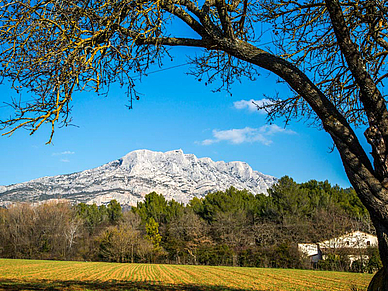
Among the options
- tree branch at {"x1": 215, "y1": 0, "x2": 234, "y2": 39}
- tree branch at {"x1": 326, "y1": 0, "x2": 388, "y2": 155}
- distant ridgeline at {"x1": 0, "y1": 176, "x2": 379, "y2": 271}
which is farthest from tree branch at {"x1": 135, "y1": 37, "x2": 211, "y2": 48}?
distant ridgeline at {"x1": 0, "y1": 176, "x2": 379, "y2": 271}

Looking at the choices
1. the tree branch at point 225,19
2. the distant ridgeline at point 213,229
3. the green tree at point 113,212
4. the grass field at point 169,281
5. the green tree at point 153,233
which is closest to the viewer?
the tree branch at point 225,19

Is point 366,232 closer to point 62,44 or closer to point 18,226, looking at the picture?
point 62,44

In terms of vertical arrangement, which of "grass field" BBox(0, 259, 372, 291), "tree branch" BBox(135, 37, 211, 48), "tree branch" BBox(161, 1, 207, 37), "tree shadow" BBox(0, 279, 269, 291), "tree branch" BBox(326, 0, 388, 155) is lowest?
"grass field" BBox(0, 259, 372, 291)

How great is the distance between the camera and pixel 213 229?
41438 millimetres

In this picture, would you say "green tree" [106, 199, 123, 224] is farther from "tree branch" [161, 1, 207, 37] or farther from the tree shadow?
"tree branch" [161, 1, 207, 37]

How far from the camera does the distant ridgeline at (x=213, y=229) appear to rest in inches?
1401

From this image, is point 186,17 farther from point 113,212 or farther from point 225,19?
point 113,212

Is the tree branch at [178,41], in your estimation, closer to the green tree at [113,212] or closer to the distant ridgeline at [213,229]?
the distant ridgeline at [213,229]

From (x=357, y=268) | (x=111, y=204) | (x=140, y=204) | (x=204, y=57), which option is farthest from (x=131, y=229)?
(x=204, y=57)

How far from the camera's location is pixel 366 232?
1309 inches

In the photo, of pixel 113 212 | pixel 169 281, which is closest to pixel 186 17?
pixel 169 281

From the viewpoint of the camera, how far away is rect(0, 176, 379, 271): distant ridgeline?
35.6 m

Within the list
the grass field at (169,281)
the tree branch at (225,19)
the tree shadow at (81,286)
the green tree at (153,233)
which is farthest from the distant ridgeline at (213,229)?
the tree branch at (225,19)

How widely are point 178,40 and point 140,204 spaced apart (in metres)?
50.2
